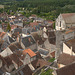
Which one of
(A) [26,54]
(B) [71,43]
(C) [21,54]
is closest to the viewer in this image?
(B) [71,43]

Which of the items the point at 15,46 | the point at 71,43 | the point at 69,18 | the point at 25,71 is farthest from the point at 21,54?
the point at 69,18

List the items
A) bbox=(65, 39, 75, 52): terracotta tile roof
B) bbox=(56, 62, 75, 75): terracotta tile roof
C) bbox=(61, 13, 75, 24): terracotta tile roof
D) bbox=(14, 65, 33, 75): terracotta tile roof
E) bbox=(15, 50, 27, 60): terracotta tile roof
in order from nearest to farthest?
bbox=(56, 62, 75, 75): terracotta tile roof < bbox=(14, 65, 33, 75): terracotta tile roof < bbox=(65, 39, 75, 52): terracotta tile roof < bbox=(15, 50, 27, 60): terracotta tile roof < bbox=(61, 13, 75, 24): terracotta tile roof

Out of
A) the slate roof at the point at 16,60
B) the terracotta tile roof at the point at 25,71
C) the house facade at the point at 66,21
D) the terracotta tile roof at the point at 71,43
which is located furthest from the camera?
the house facade at the point at 66,21

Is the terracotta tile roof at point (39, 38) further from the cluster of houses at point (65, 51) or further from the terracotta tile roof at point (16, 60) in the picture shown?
the cluster of houses at point (65, 51)

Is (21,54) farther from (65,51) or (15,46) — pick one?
(65,51)

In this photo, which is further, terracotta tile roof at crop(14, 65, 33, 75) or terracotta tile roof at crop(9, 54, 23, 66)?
terracotta tile roof at crop(9, 54, 23, 66)

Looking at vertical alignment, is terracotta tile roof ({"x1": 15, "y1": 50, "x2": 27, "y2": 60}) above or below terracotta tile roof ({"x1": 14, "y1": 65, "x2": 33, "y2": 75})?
below

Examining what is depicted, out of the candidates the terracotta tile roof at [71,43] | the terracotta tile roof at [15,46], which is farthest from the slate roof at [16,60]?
the terracotta tile roof at [71,43]

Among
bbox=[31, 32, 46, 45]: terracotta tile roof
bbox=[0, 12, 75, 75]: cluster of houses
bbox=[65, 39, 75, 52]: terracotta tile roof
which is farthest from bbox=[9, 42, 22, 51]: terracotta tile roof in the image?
bbox=[65, 39, 75, 52]: terracotta tile roof

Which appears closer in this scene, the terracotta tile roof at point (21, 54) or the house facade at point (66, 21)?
the terracotta tile roof at point (21, 54)

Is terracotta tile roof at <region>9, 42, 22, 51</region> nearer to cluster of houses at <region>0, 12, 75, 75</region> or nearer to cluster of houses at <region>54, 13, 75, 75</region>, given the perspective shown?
cluster of houses at <region>0, 12, 75, 75</region>

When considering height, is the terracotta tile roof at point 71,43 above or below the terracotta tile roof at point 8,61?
above

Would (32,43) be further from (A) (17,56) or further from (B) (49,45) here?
(A) (17,56)
